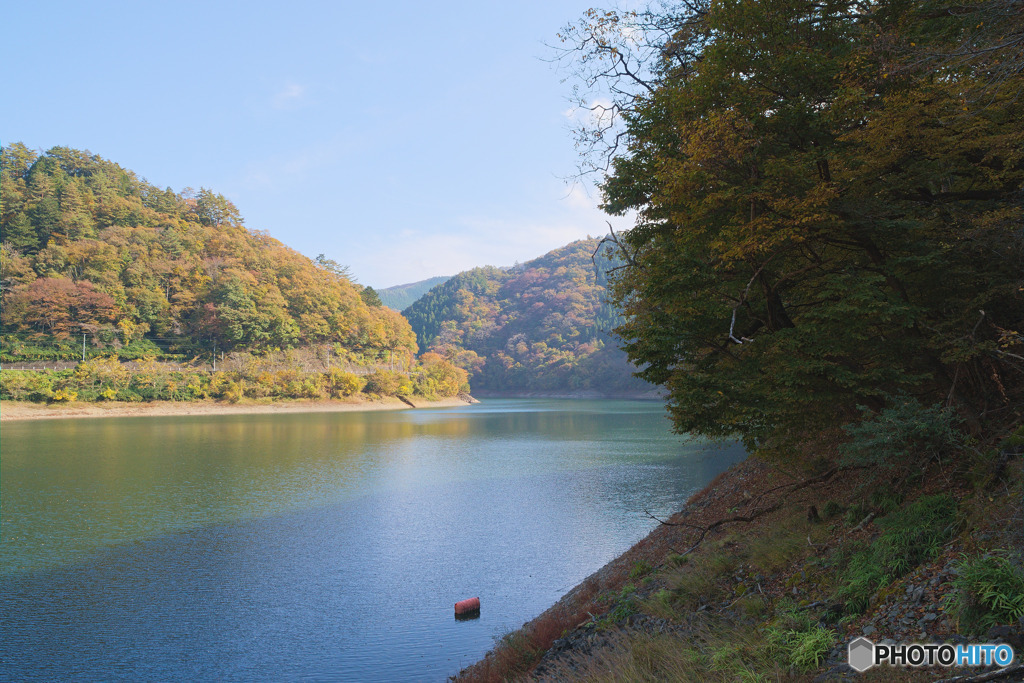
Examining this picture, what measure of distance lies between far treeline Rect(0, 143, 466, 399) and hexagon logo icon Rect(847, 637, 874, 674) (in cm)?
6909

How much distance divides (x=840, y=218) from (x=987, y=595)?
4291mm

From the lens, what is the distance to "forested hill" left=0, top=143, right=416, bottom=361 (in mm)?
66125

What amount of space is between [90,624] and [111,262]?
76.1 metres

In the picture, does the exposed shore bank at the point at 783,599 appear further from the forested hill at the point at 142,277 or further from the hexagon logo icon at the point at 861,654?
the forested hill at the point at 142,277

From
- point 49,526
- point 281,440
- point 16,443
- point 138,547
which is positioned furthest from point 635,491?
point 16,443

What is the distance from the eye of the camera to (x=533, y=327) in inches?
5369

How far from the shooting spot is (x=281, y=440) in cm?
3694

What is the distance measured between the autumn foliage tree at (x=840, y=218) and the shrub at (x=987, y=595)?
9.35 ft

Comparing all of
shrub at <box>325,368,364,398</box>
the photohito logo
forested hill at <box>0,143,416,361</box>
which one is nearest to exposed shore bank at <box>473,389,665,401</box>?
forested hill at <box>0,143,416,361</box>

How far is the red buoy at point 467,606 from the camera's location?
10008mm

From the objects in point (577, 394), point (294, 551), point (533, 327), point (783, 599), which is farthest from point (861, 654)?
point (533, 327)

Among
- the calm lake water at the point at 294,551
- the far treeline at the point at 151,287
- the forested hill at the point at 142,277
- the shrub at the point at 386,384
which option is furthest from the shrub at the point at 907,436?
the shrub at the point at 386,384

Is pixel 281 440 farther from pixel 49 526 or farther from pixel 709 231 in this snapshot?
pixel 709 231

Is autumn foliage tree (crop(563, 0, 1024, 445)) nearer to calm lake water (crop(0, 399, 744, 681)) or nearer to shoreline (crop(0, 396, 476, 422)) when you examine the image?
calm lake water (crop(0, 399, 744, 681))
